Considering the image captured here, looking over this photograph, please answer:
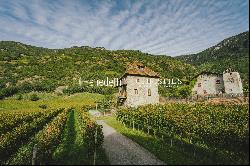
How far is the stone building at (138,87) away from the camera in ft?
158

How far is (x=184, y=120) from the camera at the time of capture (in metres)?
21.7

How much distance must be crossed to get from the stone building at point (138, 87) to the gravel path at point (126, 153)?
2612cm

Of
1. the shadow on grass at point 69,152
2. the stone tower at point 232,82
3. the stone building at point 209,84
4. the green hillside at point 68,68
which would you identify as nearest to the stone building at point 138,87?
the stone building at point 209,84

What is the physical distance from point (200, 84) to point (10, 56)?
322ft

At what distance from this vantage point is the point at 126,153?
16906 millimetres

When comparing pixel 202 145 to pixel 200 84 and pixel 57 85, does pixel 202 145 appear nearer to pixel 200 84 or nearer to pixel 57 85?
pixel 200 84

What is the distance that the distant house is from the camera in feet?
173

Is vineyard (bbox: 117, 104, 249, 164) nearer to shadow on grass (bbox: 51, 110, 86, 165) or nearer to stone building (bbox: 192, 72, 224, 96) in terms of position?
shadow on grass (bbox: 51, 110, 86, 165)

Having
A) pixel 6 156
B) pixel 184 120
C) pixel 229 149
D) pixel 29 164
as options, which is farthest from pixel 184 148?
pixel 6 156

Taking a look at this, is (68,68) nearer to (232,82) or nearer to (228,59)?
(228,59)

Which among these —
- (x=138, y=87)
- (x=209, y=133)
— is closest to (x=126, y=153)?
(x=209, y=133)

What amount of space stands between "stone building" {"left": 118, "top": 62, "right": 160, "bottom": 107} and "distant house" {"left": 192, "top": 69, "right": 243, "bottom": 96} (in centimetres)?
1209

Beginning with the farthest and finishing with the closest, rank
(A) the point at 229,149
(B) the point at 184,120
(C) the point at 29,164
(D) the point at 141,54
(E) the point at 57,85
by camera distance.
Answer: (D) the point at 141,54, (E) the point at 57,85, (B) the point at 184,120, (A) the point at 229,149, (C) the point at 29,164

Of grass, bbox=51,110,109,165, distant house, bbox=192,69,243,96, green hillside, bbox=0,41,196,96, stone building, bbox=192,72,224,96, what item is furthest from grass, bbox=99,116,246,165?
green hillside, bbox=0,41,196,96
